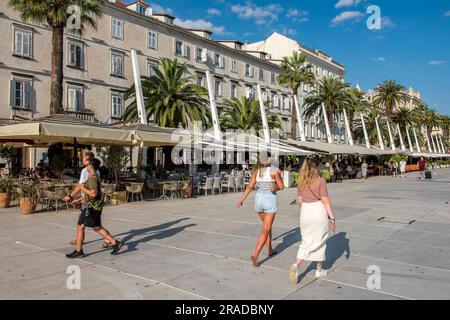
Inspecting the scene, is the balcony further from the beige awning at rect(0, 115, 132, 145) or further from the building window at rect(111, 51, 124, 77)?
the beige awning at rect(0, 115, 132, 145)

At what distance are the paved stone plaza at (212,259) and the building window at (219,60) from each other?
116 feet

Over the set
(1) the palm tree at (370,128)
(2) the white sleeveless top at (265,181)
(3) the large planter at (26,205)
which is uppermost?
(1) the palm tree at (370,128)

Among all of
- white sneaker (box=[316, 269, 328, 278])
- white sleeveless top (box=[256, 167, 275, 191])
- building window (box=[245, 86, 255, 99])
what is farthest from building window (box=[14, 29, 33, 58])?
white sneaker (box=[316, 269, 328, 278])

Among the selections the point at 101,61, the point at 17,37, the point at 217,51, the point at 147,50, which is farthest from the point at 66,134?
the point at 217,51

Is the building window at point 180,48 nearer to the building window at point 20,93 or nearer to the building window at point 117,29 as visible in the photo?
the building window at point 117,29

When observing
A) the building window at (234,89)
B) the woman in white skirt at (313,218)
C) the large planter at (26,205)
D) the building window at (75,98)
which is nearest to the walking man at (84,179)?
the woman in white skirt at (313,218)

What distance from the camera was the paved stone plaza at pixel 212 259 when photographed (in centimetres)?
472

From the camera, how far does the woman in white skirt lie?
5.12m

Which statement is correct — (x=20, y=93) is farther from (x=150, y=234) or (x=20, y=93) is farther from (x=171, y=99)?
(x=150, y=234)

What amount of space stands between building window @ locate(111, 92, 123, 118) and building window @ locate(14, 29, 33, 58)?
7371 millimetres

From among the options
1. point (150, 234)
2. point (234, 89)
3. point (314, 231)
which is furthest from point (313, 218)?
point (234, 89)

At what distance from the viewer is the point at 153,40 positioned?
122 ft

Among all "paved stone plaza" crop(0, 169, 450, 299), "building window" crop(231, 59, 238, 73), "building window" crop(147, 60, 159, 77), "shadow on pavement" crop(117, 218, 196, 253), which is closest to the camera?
"paved stone plaza" crop(0, 169, 450, 299)

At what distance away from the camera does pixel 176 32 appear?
39.2 meters
